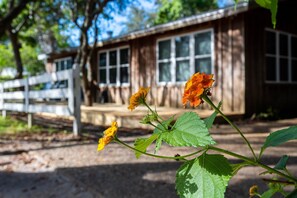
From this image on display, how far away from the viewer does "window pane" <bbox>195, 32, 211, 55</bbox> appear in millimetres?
9789

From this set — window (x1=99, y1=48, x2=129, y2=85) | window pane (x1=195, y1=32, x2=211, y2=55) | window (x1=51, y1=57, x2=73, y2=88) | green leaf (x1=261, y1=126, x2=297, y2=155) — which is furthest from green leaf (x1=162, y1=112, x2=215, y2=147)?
window (x1=51, y1=57, x2=73, y2=88)

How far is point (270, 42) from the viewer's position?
31.8ft

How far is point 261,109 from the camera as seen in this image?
30.5 ft

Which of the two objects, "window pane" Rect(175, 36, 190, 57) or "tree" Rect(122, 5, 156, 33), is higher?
"tree" Rect(122, 5, 156, 33)

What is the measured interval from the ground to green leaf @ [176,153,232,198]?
209 centimetres

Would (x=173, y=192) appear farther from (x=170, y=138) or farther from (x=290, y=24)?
(x=290, y=24)

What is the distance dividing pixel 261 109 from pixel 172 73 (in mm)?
3065

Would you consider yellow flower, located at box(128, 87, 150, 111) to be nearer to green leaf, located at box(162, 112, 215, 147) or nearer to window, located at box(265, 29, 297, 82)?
green leaf, located at box(162, 112, 215, 147)

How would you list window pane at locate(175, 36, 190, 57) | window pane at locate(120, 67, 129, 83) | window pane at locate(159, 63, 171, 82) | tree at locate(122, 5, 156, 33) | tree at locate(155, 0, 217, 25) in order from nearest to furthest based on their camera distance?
window pane at locate(175, 36, 190, 57)
window pane at locate(159, 63, 171, 82)
window pane at locate(120, 67, 129, 83)
tree at locate(155, 0, 217, 25)
tree at locate(122, 5, 156, 33)

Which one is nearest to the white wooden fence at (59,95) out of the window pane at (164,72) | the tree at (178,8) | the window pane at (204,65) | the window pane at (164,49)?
the window pane at (204,65)

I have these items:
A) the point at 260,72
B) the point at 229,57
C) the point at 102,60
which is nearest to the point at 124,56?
the point at 102,60

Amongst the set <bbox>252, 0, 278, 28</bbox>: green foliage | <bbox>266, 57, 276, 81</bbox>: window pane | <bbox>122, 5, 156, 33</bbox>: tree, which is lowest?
<bbox>252, 0, 278, 28</bbox>: green foliage

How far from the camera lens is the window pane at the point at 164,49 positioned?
11.2 metres

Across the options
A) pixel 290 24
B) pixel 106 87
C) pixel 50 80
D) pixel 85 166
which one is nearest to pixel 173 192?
pixel 85 166
